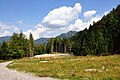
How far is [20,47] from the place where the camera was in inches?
4823

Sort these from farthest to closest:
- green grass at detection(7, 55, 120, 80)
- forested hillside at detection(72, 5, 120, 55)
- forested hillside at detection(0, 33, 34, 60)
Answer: forested hillside at detection(0, 33, 34, 60)
forested hillside at detection(72, 5, 120, 55)
green grass at detection(7, 55, 120, 80)

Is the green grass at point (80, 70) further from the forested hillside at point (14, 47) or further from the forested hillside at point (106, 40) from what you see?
the forested hillside at point (14, 47)

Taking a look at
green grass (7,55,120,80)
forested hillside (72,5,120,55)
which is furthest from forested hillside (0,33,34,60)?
green grass (7,55,120,80)

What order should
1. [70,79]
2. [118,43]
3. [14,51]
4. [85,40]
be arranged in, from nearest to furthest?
1. [70,79]
2. [118,43]
3. [14,51]
4. [85,40]

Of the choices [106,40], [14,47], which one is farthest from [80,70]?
[14,47]

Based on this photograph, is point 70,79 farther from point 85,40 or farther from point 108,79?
point 85,40

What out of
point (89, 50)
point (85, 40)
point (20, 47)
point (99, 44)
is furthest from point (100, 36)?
point (20, 47)

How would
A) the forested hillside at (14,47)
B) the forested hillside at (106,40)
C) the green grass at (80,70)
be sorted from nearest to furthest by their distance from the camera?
the green grass at (80,70) < the forested hillside at (106,40) < the forested hillside at (14,47)

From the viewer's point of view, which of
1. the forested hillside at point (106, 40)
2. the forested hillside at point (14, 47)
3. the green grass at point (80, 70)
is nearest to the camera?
the green grass at point (80, 70)

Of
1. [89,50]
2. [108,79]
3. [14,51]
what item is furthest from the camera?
[89,50]

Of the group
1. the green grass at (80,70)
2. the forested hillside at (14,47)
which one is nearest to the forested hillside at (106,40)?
the forested hillside at (14,47)

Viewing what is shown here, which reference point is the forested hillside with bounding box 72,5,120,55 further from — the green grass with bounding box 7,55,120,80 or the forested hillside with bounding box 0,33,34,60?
the green grass with bounding box 7,55,120,80

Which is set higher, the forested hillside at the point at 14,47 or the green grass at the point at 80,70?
the forested hillside at the point at 14,47

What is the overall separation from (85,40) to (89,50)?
12.7 m
